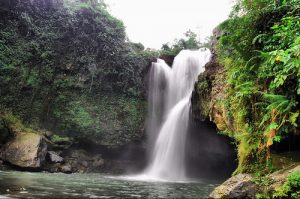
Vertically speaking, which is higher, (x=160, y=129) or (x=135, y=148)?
(x=160, y=129)

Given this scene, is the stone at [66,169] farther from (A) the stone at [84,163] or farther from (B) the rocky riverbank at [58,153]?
(A) the stone at [84,163]

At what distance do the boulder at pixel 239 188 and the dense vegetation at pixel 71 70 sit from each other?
1370cm

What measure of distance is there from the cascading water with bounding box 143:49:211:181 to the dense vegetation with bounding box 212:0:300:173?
418 inches

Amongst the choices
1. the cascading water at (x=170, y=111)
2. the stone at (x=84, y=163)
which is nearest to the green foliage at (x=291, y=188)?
the cascading water at (x=170, y=111)

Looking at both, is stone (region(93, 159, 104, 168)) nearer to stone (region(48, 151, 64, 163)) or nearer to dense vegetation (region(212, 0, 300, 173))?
stone (region(48, 151, 64, 163))

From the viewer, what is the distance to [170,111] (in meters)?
21.2

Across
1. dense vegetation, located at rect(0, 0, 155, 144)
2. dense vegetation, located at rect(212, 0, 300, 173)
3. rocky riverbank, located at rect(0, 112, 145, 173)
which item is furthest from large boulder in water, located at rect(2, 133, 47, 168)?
dense vegetation, located at rect(212, 0, 300, 173)

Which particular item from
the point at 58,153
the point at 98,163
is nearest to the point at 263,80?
the point at 58,153

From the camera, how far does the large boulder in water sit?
14.7 metres

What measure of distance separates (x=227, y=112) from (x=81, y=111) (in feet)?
41.1

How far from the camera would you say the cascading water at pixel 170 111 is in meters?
18.9

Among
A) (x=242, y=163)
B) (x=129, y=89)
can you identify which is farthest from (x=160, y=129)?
(x=242, y=163)

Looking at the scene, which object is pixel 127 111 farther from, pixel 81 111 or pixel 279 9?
pixel 279 9

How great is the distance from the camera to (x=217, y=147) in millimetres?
19031
